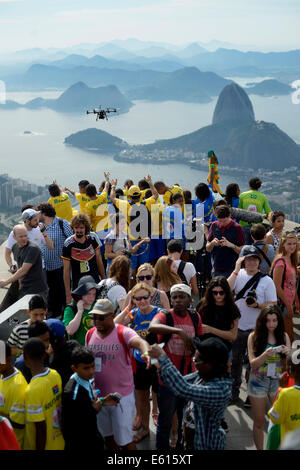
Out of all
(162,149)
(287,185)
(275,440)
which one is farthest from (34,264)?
(162,149)

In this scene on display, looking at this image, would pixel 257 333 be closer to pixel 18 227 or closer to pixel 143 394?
pixel 143 394

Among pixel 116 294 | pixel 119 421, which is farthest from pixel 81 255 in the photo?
pixel 119 421

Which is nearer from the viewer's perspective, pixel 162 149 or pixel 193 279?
pixel 193 279

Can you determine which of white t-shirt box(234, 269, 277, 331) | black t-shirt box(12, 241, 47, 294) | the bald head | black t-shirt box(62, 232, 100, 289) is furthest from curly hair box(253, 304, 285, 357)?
the bald head

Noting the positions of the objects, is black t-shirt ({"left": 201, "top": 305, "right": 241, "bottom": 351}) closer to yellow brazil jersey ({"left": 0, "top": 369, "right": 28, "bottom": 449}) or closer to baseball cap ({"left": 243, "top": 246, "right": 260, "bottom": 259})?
baseball cap ({"left": 243, "top": 246, "right": 260, "bottom": 259})

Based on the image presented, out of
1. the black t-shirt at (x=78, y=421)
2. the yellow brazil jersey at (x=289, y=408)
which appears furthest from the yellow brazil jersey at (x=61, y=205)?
the yellow brazil jersey at (x=289, y=408)

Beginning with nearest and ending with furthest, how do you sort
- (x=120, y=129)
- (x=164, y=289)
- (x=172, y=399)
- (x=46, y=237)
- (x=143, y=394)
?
(x=172, y=399) → (x=143, y=394) → (x=164, y=289) → (x=46, y=237) → (x=120, y=129)
